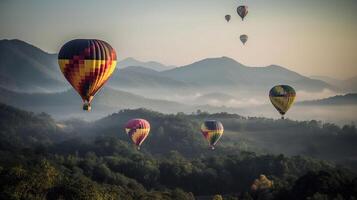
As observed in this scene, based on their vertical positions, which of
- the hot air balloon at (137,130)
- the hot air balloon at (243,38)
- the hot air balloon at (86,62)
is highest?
the hot air balloon at (243,38)

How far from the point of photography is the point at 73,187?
72.2m

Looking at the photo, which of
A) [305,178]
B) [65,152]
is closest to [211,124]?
[305,178]

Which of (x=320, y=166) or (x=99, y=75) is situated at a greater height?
(x=99, y=75)

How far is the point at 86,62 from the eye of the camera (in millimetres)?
67375

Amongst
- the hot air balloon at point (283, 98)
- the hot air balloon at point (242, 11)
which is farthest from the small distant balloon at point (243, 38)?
the hot air balloon at point (283, 98)

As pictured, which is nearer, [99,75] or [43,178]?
[99,75]

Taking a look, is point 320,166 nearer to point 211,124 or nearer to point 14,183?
point 211,124

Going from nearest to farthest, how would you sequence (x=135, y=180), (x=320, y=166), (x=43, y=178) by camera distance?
(x=43, y=178)
(x=135, y=180)
(x=320, y=166)

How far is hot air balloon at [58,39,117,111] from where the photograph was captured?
221ft

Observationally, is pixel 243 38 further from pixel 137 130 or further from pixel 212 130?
pixel 137 130

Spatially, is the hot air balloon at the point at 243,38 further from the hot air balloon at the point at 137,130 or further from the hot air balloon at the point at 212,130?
the hot air balloon at the point at 137,130

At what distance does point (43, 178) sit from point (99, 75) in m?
14.8

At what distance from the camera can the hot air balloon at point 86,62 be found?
221ft

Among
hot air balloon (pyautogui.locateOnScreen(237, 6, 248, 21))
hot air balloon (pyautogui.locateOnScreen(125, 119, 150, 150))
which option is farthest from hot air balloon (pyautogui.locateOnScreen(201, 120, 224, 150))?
hot air balloon (pyautogui.locateOnScreen(237, 6, 248, 21))
